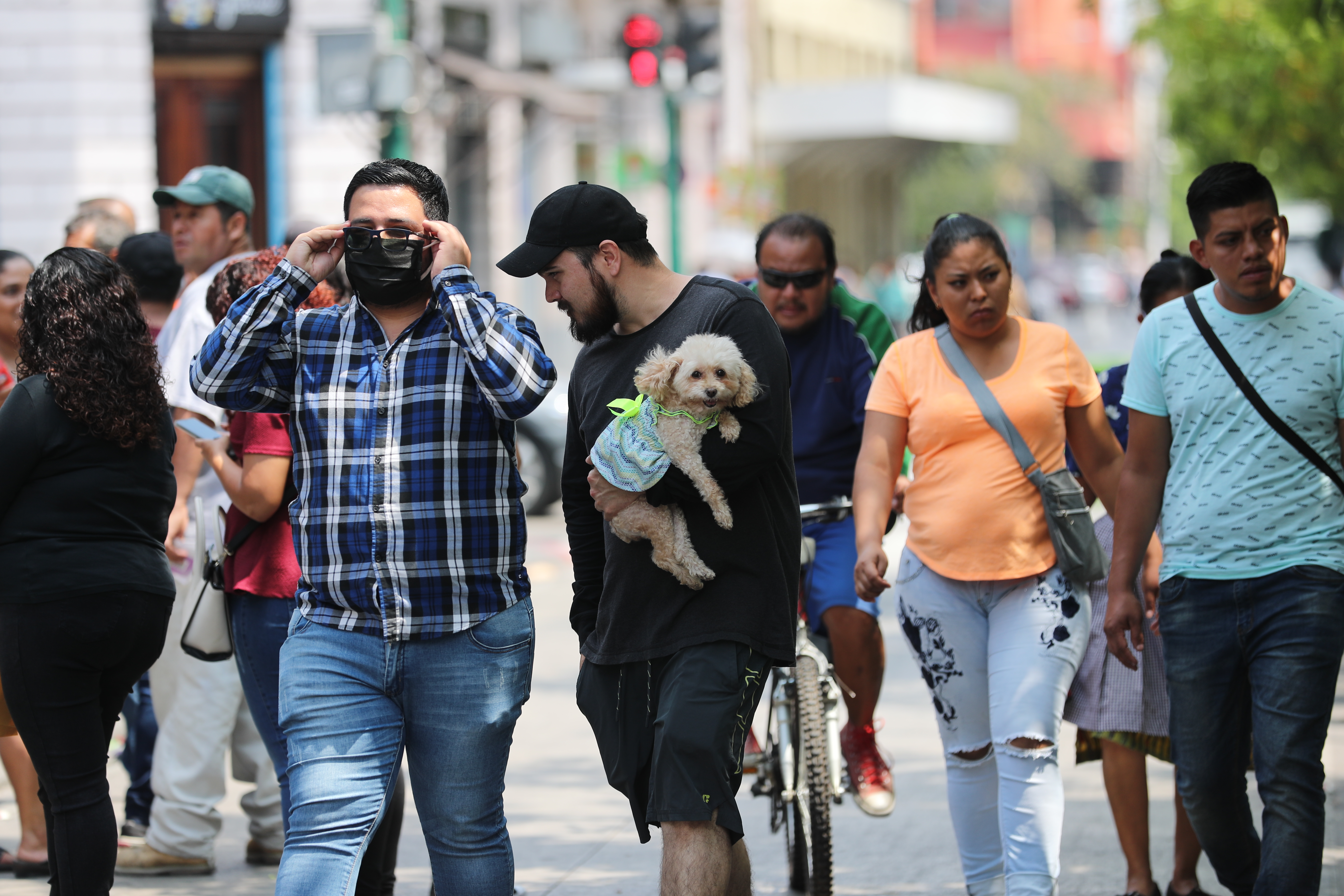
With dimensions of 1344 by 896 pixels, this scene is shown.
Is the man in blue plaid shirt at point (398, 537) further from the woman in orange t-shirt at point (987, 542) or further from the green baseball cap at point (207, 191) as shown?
the green baseball cap at point (207, 191)

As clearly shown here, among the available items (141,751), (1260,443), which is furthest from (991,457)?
(141,751)

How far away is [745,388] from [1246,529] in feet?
4.79

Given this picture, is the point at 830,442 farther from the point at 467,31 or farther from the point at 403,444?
the point at 467,31

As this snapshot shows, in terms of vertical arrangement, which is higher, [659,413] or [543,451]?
[659,413]

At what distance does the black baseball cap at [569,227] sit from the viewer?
12.6ft

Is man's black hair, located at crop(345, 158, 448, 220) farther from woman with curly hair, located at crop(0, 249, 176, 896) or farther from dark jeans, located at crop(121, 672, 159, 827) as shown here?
dark jeans, located at crop(121, 672, 159, 827)

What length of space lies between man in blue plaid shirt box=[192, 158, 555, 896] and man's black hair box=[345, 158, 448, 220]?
2.4 inches

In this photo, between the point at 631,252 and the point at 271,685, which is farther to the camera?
the point at 271,685

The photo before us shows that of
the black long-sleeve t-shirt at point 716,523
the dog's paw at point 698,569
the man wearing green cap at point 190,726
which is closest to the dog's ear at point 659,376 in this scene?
the black long-sleeve t-shirt at point 716,523

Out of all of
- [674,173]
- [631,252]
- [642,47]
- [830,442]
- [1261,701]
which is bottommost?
[1261,701]

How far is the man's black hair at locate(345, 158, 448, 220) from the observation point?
4.02 metres

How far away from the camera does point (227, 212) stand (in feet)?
20.7

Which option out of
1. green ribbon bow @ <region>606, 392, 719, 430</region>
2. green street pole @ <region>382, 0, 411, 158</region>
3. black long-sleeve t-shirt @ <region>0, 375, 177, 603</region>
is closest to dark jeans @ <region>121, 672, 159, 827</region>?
black long-sleeve t-shirt @ <region>0, 375, 177, 603</region>

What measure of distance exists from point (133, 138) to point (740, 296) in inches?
601
